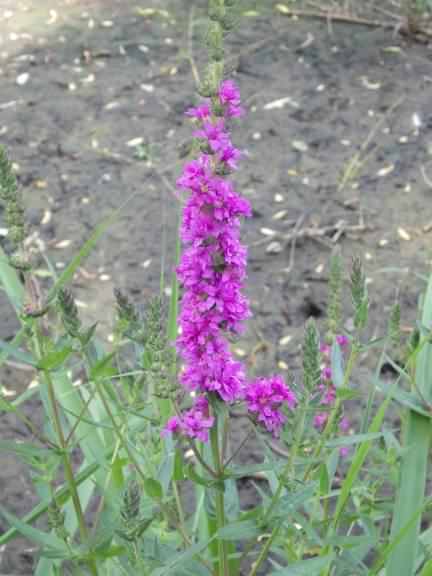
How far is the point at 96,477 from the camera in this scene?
5.45ft

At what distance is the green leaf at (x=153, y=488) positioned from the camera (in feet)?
3.83

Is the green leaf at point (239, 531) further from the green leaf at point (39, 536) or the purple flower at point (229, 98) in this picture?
the purple flower at point (229, 98)

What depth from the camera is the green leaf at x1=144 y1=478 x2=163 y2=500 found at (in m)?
1.17

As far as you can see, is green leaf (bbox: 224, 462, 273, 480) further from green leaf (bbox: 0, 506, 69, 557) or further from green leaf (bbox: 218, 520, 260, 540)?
green leaf (bbox: 0, 506, 69, 557)

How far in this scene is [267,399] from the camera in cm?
119

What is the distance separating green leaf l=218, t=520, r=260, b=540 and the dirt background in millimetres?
1102

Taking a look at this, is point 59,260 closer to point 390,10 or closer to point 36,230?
point 36,230

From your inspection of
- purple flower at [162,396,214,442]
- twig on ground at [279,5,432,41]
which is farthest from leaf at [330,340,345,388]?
twig on ground at [279,5,432,41]

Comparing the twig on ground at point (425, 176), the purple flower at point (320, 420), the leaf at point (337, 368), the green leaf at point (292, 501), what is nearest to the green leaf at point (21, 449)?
the green leaf at point (292, 501)

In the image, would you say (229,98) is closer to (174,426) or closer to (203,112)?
(203,112)

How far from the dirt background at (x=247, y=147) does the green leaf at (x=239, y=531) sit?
3.61ft

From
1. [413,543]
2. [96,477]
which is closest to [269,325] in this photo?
[96,477]

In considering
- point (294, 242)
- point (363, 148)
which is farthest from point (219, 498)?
point (363, 148)

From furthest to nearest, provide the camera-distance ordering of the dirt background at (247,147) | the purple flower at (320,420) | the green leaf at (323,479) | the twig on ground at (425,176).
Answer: the twig on ground at (425,176)
the dirt background at (247,147)
the purple flower at (320,420)
the green leaf at (323,479)
